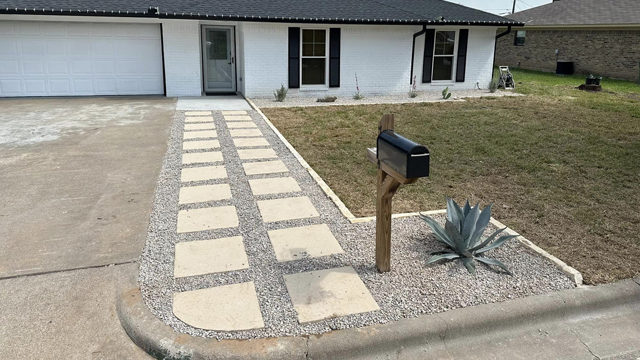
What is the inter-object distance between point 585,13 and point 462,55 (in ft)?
40.7

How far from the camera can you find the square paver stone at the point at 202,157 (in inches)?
266

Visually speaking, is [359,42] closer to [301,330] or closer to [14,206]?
[14,206]

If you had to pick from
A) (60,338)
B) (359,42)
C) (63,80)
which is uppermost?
(359,42)

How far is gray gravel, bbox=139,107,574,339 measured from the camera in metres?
3.08

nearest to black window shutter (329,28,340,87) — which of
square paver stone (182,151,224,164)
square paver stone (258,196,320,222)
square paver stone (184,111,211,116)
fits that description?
square paver stone (184,111,211,116)

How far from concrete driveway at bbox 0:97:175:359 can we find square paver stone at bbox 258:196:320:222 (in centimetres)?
117

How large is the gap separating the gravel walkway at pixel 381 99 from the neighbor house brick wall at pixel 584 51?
837 cm

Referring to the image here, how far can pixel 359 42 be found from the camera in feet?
47.9

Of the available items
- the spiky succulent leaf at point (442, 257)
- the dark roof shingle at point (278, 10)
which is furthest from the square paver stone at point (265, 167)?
the dark roof shingle at point (278, 10)

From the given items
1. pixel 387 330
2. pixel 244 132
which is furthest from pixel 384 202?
pixel 244 132

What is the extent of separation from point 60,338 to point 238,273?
1226 mm

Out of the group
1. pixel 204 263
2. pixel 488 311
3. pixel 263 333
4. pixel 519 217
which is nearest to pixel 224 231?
pixel 204 263

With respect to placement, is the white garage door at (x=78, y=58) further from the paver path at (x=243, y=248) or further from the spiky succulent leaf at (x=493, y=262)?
the spiky succulent leaf at (x=493, y=262)

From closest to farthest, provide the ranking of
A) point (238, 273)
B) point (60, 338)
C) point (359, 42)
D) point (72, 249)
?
point (60, 338), point (238, 273), point (72, 249), point (359, 42)
